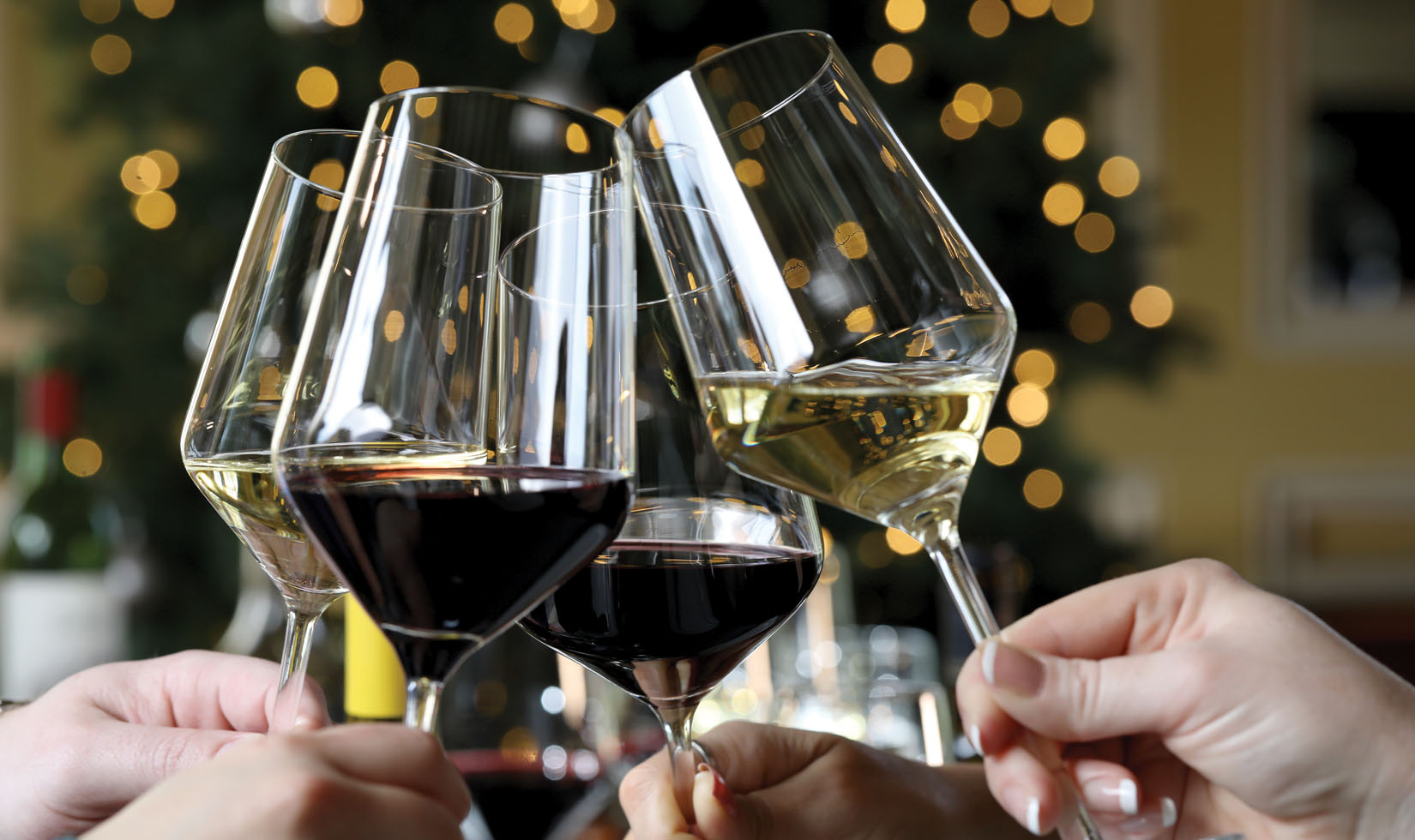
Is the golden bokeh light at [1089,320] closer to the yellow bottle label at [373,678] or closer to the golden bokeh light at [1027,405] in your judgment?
the golden bokeh light at [1027,405]

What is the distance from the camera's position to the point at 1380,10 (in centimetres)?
463

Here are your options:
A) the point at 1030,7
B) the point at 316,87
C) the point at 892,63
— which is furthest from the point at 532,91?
the point at 1030,7

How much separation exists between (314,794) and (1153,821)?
456mm

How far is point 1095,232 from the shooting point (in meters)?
2.39

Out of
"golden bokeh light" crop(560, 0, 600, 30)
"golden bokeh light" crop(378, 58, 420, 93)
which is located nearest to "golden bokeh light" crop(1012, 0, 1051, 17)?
"golden bokeh light" crop(560, 0, 600, 30)

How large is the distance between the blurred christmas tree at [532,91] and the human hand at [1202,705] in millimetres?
1459

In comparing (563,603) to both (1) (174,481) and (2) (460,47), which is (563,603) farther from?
(1) (174,481)

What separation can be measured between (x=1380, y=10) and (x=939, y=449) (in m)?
4.94

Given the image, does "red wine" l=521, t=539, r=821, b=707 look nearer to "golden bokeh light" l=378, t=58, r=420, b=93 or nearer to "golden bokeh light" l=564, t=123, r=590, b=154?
"golden bokeh light" l=564, t=123, r=590, b=154

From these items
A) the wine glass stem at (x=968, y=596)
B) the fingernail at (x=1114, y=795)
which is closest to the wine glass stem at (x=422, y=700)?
the wine glass stem at (x=968, y=596)

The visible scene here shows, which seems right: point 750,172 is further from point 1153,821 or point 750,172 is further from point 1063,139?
point 1063,139

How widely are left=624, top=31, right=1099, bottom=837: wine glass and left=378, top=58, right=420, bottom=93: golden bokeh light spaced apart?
167 centimetres

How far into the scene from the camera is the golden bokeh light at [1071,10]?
2.42 m

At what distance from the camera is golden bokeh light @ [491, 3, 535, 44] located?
2.14m
